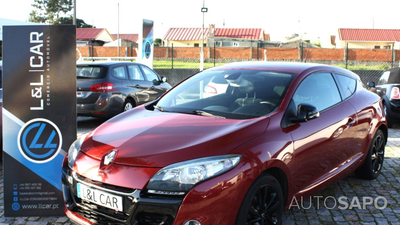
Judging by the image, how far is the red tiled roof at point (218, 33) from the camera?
67.8 meters

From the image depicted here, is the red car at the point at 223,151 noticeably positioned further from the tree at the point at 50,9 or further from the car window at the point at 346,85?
the tree at the point at 50,9

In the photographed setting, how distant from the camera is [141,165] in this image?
2848 mm

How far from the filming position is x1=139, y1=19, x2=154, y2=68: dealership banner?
50.7 ft

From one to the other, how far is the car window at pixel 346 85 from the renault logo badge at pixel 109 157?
278 cm

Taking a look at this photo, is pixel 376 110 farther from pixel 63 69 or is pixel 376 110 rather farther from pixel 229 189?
pixel 63 69

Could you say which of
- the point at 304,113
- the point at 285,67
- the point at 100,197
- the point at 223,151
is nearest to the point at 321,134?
the point at 304,113

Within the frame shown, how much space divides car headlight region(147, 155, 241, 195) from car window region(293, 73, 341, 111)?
1339 mm

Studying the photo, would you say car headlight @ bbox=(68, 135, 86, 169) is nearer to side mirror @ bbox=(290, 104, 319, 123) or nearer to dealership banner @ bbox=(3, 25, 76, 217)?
dealership banner @ bbox=(3, 25, 76, 217)

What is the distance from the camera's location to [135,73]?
1032cm

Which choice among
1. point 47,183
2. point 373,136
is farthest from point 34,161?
point 373,136

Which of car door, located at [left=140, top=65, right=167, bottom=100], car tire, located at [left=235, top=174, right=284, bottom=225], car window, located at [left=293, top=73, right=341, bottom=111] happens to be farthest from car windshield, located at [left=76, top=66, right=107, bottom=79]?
Answer: car tire, located at [left=235, top=174, right=284, bottom=225]

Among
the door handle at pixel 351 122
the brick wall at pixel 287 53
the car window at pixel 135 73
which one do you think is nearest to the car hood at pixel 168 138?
the door handle at pixel 351 122

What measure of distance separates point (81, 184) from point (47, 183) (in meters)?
1.09

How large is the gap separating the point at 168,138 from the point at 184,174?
1.48 feet
